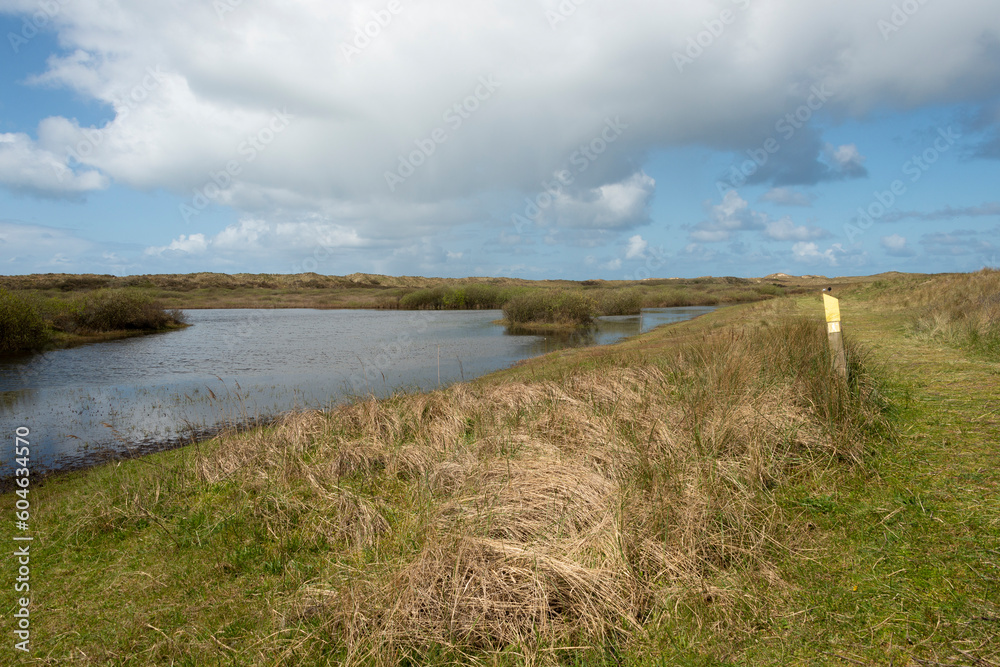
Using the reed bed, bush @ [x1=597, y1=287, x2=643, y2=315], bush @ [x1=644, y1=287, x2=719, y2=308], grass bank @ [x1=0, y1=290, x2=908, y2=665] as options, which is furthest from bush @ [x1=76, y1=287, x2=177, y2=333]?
bush @ [x1=644, y1=287, x2=719, y2=308]

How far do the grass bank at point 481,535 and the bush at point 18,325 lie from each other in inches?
574

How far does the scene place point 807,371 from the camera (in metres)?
5.48

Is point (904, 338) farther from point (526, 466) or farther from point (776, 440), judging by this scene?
point (526, 466)

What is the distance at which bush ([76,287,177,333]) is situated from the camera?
23438 mm

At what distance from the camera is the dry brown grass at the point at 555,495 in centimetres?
279

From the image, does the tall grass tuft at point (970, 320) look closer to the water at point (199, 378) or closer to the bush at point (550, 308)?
the water at point (199, 378)

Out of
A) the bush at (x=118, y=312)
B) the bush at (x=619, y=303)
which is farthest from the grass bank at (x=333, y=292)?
the bush at (x=118, y=312)

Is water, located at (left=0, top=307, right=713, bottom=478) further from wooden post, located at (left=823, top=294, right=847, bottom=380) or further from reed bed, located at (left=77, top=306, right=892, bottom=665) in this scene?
wooden post, located at (left=823, top=294, right=847, bottom=380)

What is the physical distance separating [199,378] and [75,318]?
15094 millimetres

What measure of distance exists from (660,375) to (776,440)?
9.96 ft

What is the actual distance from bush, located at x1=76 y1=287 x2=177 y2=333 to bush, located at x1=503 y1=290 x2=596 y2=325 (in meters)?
20.0

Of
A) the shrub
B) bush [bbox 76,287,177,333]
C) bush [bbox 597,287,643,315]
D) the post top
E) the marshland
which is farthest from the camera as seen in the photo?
the shrub

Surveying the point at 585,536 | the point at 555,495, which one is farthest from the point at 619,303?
the point at 585,536

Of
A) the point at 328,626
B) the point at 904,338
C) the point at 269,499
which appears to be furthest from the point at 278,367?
the point at 904,338
